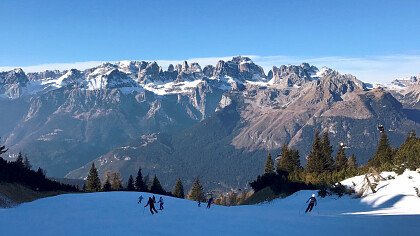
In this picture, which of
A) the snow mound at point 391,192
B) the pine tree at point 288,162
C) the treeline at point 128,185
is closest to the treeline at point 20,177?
the treeline at point 128,185

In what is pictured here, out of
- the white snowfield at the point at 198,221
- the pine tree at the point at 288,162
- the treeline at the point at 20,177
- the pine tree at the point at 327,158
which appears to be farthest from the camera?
the pine tree at the point at 288,162

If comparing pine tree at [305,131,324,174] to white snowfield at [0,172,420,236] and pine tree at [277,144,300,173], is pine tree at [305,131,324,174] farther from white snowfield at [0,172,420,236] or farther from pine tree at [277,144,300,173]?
white snowfield at [0,172,420,236]

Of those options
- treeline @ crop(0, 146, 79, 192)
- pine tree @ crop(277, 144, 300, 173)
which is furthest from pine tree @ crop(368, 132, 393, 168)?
treeline @ crop(0, 146, 79, 192)

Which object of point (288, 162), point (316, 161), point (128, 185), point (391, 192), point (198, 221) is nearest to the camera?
point (198, 221)

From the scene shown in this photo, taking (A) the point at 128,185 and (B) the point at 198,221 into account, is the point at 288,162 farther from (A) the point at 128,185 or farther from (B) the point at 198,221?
(B) the point at 198,221

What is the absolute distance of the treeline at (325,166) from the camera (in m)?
55.8

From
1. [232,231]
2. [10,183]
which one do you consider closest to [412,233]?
[232,231]

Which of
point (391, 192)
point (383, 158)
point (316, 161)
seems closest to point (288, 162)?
point (316, 161)

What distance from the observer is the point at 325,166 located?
321 ft

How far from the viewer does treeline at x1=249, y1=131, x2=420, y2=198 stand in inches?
2195

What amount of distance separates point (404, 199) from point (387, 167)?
659 inches

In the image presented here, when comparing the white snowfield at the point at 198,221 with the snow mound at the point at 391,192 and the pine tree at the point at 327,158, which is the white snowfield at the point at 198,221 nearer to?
the snow mound at the point at 391,192

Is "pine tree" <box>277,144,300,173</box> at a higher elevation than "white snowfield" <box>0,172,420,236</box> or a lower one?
lower

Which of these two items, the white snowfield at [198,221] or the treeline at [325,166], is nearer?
the white snowfield at [198,221]
